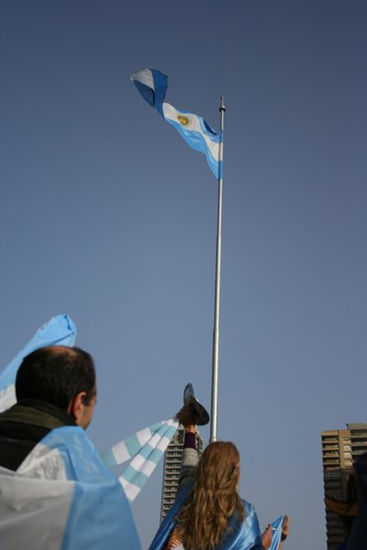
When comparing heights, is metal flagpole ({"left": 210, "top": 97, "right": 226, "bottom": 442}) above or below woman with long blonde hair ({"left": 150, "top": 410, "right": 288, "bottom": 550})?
above

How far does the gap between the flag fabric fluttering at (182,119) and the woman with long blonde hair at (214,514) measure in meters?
11.6

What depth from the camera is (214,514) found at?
3.70m

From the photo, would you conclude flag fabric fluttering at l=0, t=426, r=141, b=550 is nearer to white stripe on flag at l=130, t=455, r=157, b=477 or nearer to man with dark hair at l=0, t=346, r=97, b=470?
man with dark hair at l=0, t=346, r=97, b=470

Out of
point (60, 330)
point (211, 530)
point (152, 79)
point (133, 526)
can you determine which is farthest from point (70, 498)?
point (152, 79)

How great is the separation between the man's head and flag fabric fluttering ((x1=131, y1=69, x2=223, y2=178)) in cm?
1252

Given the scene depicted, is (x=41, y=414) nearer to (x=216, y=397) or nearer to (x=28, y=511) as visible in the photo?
(x=28, y=511)

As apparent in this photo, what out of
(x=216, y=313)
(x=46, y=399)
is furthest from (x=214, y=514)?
(x=216, y=313)

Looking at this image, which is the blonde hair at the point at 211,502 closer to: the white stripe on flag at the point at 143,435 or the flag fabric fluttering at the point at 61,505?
the flag fabric fluttering at the point at 61,505

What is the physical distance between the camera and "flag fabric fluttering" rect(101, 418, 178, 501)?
5844 millimetres

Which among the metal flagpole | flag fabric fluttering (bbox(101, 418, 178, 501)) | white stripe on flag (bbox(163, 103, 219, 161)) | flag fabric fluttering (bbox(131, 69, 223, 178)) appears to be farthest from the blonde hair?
white stripe on flag (bbox(163, 103, 219, 161))

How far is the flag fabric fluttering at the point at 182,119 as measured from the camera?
14797 millimetres

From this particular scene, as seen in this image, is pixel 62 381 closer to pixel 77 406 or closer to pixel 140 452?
pixel 77 406

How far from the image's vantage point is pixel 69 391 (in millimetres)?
2527

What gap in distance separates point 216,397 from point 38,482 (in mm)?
8955
